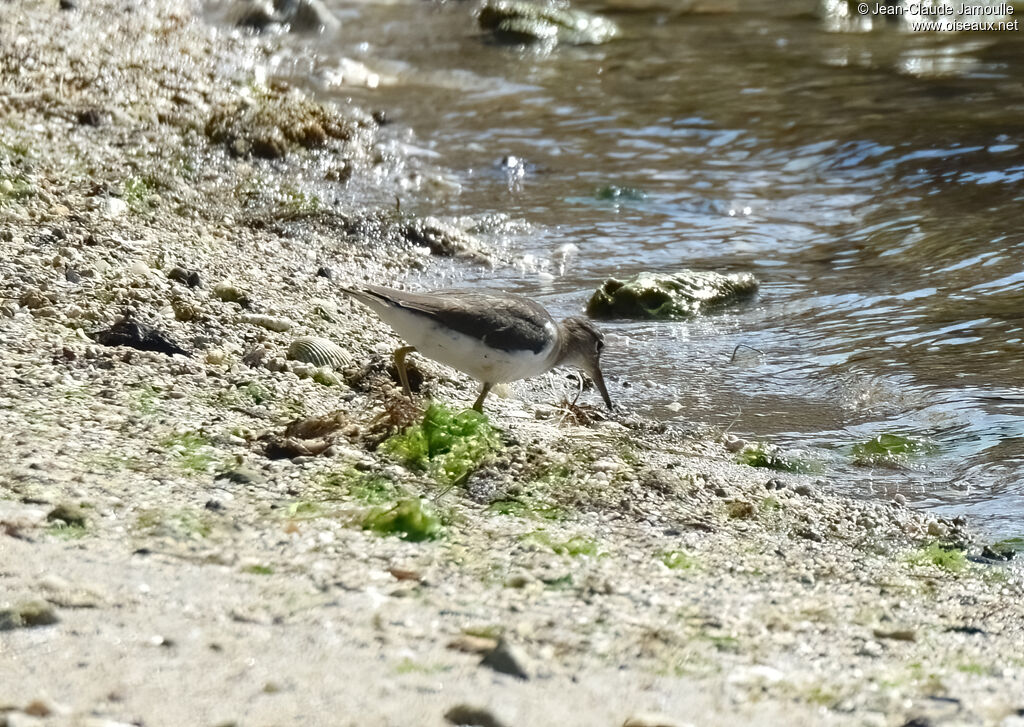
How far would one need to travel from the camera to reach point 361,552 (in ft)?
13.5

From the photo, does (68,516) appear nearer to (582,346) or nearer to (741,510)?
(741,510)

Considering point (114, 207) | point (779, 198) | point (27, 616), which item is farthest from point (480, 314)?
point (779, 198)

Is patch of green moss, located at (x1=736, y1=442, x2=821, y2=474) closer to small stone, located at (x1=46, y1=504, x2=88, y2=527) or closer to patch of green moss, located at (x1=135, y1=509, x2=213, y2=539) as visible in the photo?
patch of green moss, located at (x1=135, y1=509, x2=213, y2=539)

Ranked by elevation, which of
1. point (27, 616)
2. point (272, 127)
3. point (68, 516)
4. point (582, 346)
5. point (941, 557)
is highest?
point (272, 127)

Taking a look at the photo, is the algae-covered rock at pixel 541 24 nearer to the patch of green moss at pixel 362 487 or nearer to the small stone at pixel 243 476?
the patch of green moss at pixel 362 487

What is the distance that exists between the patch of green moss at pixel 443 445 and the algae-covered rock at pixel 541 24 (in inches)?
506

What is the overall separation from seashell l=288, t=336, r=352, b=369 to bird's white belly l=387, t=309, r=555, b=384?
0.55 meters

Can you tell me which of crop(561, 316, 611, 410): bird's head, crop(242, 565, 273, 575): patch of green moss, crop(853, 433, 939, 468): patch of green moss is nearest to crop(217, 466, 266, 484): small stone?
crop(242, 565, 273, 575): patch of green moss

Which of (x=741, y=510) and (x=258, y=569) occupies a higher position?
(x=258, y=569)

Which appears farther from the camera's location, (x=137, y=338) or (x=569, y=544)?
(x=137, y=338)

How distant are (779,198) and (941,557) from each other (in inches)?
267

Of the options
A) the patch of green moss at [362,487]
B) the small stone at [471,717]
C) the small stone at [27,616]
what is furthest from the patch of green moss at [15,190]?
the small stone at [471,717]

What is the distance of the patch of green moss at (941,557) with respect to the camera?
4793 millimetres

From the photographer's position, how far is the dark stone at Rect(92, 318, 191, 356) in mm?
5738
